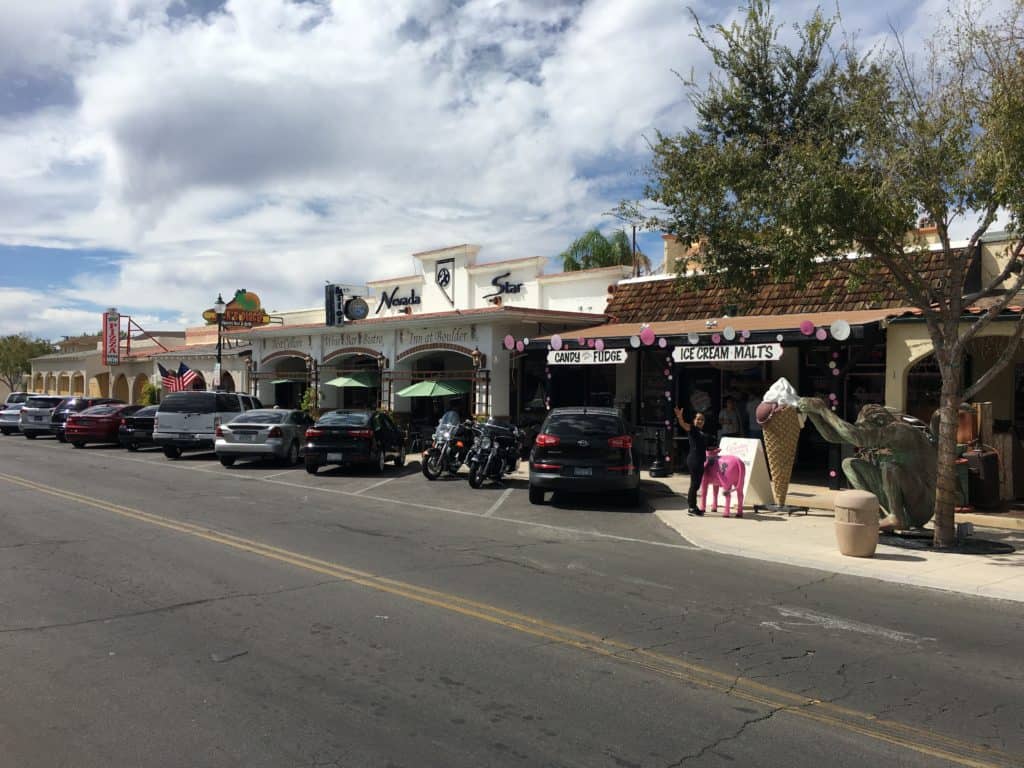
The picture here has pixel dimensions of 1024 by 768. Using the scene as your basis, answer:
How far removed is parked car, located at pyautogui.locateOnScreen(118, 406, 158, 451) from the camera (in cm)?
2539

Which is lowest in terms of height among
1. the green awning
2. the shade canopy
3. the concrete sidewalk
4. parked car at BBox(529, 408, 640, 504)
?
the concrete sidewalk

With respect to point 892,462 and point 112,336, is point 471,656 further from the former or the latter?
point 112,336

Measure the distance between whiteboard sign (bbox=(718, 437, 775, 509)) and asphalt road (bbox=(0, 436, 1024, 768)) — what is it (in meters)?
3.61

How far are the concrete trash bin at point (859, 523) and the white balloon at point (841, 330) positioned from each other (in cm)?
474

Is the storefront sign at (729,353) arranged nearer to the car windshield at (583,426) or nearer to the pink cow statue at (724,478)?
the pink cow statue at (724,478)

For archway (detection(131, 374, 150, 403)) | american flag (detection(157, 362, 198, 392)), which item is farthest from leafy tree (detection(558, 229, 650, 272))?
archway (detection(131, 374, 150, 403))

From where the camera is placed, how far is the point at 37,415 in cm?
3170

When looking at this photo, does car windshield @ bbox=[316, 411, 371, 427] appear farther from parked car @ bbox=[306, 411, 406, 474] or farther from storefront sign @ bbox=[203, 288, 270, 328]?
storefront sign @ bbox=[203, 288, 270, 328]

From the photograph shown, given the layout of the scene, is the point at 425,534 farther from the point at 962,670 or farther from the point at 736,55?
the point at 736,55

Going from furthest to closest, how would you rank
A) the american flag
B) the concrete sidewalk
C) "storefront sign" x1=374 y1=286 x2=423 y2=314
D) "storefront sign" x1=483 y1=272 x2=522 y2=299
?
the american flag → "storefront sign" x1=374 y1=286 x2=423 y2=314 → "storefront sign" x1=483 y1=272 x2=522 y2=299 → the concrete sidewalk

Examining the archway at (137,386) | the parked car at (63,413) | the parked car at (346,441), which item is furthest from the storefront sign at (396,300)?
the archway at (137,386)

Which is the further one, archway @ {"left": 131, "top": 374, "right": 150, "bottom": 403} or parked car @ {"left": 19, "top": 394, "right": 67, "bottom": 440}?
archway @ {"left": 131, "top": 374, "right": 150, "bottom": 403}

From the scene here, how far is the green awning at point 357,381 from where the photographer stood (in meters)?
26.4

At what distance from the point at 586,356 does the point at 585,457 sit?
18.0 feet
